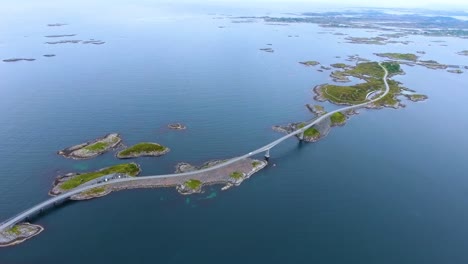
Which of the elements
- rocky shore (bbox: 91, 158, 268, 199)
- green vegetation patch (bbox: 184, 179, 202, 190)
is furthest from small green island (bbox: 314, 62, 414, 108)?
green vegetation patch (bbox: 184, 179, 202, 190)

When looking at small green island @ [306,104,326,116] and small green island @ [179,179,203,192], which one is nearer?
small green island @ [179,179,203,192]

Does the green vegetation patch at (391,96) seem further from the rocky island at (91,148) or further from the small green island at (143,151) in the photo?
the rocky island at (91,148)

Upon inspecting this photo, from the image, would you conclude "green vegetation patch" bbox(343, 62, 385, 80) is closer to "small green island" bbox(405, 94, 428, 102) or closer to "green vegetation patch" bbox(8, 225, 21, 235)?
"small green island" bbox(405, 94, 428, 102)

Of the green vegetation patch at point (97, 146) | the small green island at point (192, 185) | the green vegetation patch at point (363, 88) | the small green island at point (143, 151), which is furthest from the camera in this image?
the green vegetation patch at point (363, 88)

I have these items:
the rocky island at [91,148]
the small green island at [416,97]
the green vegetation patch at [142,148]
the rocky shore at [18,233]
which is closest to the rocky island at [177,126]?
the green vegetation patch at [142,148]

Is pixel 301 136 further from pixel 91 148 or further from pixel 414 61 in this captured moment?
pixel 414 61

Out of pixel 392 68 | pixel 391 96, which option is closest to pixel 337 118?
pixel 391 96
